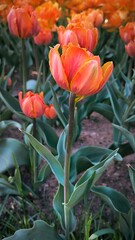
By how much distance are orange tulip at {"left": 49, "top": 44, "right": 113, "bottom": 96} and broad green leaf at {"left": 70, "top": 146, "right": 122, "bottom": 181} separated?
1.66 feet

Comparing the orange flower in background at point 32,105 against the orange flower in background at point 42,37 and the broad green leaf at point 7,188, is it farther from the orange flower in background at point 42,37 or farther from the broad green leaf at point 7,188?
the orange flower in background at point 42,37

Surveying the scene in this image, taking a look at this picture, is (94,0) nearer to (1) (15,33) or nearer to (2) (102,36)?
(2) (102,36)

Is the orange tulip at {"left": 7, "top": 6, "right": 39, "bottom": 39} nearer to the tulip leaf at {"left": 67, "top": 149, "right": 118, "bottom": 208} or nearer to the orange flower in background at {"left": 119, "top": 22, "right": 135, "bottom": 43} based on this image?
the orange flower in background at {"left": 119, "top": 22, "right": 135, "bottom": 43}

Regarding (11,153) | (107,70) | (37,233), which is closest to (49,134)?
(11,153)

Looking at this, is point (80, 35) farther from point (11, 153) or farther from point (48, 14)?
point (48, 14)

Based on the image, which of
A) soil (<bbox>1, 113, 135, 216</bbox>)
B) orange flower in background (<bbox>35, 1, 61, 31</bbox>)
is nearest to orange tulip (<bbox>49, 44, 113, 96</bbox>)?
soil (<bbox>1, 113, 135, 216</bbox>)

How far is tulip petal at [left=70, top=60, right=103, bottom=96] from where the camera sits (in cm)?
80

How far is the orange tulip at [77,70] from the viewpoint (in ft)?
2.64

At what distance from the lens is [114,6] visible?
6.02ft

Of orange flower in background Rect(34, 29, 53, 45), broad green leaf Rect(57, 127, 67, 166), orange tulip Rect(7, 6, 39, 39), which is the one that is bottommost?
broad green leaf Rect(57, 127, 67, 166)

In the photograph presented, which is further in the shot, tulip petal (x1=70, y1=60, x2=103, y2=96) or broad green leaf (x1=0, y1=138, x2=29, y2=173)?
→ broad green leaf (x1=0, y1=138, x2=29, y2=173)

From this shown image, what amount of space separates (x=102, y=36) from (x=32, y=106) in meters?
1.02

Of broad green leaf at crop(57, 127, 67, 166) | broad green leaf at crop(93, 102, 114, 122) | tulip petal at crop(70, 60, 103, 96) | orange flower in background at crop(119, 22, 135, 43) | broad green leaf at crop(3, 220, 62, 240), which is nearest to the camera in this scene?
tulip petal at crop(70, 60, 103, 96)

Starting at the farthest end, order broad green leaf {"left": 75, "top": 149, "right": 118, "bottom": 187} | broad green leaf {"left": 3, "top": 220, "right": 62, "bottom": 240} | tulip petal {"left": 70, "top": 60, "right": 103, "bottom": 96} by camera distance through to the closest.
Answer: broad green leaf {"left": 3, "top": 220, "right": 62, "bottom": 240} < broad green leaf {"left": 75, "top": 149, "right": 118, "bottom": 187} < tulip petal {"left": 70, "top": 60, "right": 103, "bottom": 96}
